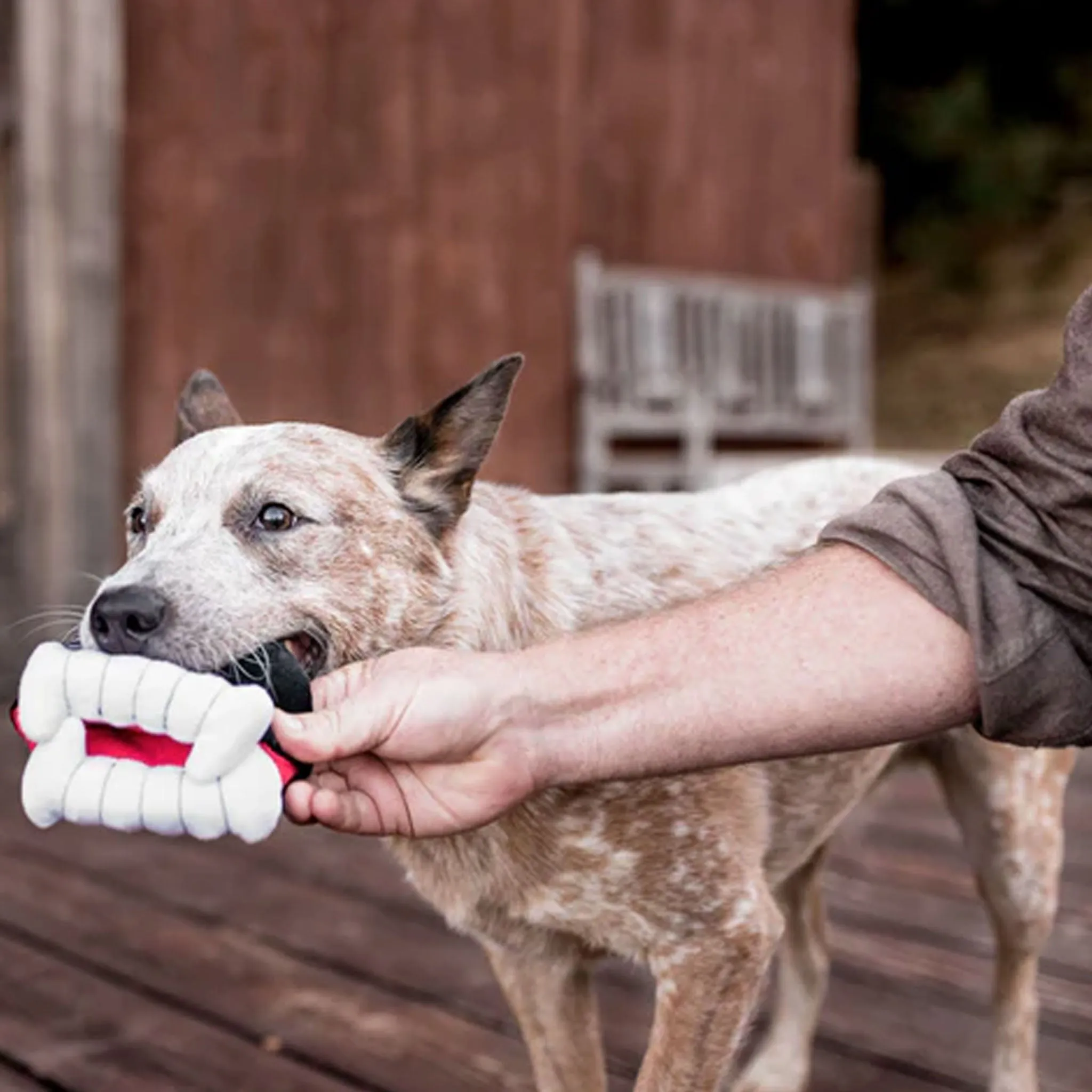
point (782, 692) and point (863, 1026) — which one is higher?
point (782, 692)

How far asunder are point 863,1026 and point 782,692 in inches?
52.6

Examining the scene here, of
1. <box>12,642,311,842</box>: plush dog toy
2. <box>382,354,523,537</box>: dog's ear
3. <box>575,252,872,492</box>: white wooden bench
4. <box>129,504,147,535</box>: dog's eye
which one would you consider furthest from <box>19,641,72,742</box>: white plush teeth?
<box>575,252,872,492</box>: white wooden bench

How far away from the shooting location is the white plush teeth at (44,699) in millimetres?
1413

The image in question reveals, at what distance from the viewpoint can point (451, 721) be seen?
143 centimetres

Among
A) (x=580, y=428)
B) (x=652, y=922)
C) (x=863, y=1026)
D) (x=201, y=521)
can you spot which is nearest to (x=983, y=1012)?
(x=863, y=1026)

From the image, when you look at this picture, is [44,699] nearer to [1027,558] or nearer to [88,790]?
[88,790]

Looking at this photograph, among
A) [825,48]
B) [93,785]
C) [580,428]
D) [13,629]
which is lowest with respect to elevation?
[13,629]

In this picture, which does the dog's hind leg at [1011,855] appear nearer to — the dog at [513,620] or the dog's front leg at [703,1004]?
the dog at [513,620]

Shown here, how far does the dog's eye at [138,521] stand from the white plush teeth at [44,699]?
1.40ft

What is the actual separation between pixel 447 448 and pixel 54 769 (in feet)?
2.11

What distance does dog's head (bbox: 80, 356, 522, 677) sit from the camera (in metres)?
1.58

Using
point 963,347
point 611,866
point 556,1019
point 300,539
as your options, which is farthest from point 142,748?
point 963,347

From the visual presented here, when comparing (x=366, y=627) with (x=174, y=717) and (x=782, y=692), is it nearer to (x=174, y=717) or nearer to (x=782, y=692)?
(x=174, y=717)

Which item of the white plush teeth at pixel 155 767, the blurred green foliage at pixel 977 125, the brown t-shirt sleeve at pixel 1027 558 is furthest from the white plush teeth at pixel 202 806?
the blurred green foliage at pixel 977 125
